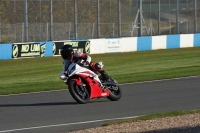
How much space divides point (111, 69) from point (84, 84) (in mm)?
11901

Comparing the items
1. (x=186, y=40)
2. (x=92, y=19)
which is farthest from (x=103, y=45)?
(x=186, y=40)

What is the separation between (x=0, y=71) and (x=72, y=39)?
9.64 meters

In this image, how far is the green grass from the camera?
65.3 ft

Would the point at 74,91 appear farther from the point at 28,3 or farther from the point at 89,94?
the point at 28,3

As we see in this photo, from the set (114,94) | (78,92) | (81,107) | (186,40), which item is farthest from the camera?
(186,40)

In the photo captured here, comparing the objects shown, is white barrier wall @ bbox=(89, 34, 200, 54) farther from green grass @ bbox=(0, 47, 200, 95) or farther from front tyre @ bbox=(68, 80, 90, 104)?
front tyre @ bbox=(68, 80, 90, 104)

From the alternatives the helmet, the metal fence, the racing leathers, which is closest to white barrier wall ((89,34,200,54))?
the metal fence

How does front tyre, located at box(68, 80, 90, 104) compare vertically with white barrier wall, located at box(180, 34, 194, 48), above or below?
below

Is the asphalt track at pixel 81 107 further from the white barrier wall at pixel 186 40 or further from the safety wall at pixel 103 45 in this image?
the white barrier wall at pixel 186 40

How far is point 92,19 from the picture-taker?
36.8 meters

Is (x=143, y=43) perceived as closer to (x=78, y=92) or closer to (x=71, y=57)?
(x=71, y=57)

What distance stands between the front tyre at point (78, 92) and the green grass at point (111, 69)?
4135 millimetres

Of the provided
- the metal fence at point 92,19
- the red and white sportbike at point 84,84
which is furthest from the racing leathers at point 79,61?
the metal fence at point 92,19

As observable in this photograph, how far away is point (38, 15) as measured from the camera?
1329 inches
